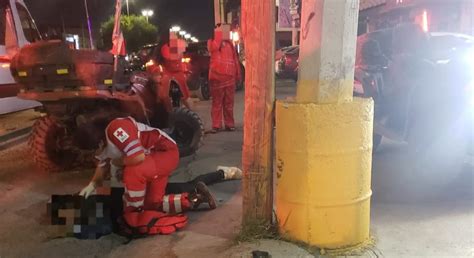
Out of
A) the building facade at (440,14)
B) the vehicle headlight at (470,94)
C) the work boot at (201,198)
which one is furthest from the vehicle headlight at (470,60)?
the building facade at (440,14)

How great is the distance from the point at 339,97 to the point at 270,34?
67cm

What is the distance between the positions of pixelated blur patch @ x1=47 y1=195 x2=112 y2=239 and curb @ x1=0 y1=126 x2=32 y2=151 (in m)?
4.83

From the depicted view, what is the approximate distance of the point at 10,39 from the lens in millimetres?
10703

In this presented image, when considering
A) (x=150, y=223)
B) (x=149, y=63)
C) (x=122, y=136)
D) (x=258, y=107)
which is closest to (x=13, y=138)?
(x=149, y=63)

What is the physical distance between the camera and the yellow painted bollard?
336 centimetres

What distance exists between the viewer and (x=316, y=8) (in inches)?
133

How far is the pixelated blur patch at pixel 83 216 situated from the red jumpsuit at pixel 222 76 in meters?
5.05

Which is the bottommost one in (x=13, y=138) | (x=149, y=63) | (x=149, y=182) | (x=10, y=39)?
(x=13, y=138)

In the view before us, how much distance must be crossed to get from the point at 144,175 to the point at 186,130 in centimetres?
315

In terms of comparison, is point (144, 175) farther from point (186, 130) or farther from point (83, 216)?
point (186, 130)

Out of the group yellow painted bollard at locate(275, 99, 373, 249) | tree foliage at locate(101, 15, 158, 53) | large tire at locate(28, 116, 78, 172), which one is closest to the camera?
yellow painted bollard at locate(275, 99, 373, 249)

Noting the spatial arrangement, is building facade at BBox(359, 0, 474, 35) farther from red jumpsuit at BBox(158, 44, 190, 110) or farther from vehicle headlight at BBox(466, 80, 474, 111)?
vehicle headlight at BBox(466, 80, 474, 111)

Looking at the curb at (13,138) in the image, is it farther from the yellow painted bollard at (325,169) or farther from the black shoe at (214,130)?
the yellow painted bollard at (325,169)

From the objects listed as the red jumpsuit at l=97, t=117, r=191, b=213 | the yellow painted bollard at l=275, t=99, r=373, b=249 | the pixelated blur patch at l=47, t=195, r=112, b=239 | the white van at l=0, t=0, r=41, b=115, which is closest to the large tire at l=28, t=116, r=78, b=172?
the pixelated blur patch at l=47, t=195, r=112, b=239
